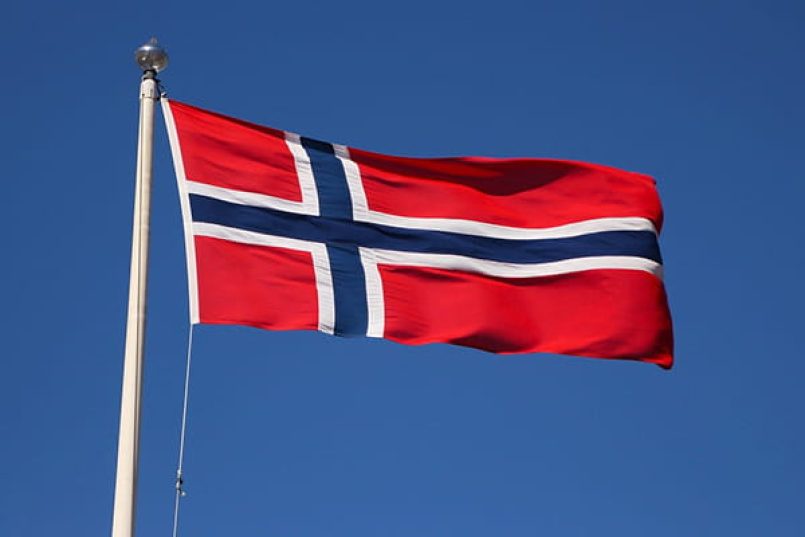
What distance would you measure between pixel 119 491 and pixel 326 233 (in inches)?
203

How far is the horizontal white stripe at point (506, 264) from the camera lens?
19078 millimetres

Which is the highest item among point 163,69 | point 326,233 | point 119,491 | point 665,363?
point 163,69

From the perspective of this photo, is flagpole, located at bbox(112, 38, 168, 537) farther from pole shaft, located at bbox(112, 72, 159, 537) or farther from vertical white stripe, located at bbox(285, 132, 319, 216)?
vertical white stripe, located at bbox(285, 132, 319, 216)

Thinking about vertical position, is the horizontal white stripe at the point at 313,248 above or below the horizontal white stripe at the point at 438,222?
below

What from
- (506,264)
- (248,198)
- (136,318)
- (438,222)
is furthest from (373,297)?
(136,318)

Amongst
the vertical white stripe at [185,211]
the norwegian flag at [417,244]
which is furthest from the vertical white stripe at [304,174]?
the vertical white stripe at [185,211]

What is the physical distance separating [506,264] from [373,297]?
2268mm

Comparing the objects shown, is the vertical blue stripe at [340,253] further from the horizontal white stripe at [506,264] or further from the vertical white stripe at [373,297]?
the horizontal white stripe at [506,264]

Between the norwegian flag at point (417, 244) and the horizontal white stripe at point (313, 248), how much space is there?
0.06 ft

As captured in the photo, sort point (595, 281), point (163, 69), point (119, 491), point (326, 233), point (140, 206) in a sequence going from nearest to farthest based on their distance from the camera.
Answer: point (119, 491) → point (140, 206) → point (163, 69) → point (326, 233) → point (595, 281)

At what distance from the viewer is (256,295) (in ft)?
56.6

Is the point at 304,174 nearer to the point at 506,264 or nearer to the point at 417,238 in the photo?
the point at 417,238

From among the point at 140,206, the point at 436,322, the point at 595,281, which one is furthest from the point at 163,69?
the point at 595,281

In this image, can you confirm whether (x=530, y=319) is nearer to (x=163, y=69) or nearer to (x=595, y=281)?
(x=595, y=281)
